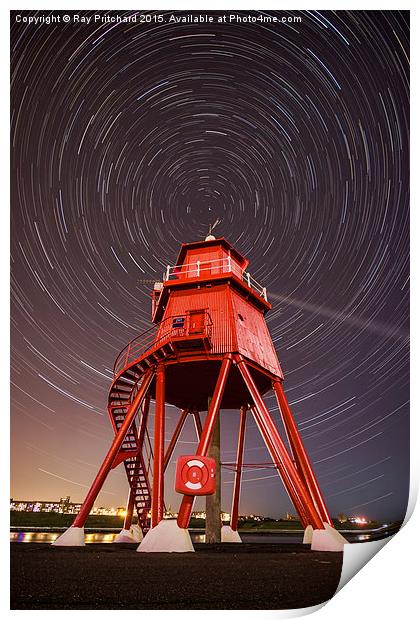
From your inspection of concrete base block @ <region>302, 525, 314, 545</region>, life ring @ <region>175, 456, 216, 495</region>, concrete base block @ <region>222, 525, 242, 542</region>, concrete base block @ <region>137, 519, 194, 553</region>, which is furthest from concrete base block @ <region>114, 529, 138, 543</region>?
life ring @ <region>175, 456, 216, 495</region>

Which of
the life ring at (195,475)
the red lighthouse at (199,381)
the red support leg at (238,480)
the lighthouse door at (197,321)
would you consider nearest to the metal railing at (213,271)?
the red lighthouse at (199,381)

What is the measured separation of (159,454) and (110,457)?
131 centimetres

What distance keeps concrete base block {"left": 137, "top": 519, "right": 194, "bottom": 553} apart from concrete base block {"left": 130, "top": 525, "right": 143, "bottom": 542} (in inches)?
213

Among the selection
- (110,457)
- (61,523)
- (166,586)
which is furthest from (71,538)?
(166,586)

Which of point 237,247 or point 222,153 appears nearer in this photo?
point 222,153

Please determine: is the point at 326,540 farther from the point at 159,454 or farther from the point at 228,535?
the point at 228,535

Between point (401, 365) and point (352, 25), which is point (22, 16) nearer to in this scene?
point (352, 25)

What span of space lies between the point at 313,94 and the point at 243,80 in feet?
3.97

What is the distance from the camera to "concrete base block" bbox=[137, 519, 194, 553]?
28.8 feet

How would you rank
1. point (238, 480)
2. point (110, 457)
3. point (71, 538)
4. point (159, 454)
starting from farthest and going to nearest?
point (238, 480) < point (110, 457) < point (159, 454) < point (71, 538)

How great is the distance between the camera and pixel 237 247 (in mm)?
13836

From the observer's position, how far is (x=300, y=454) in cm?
1121

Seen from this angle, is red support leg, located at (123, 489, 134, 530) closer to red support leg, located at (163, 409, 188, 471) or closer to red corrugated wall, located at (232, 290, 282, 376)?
red support leg, located at (163, 409, 188, 471)
